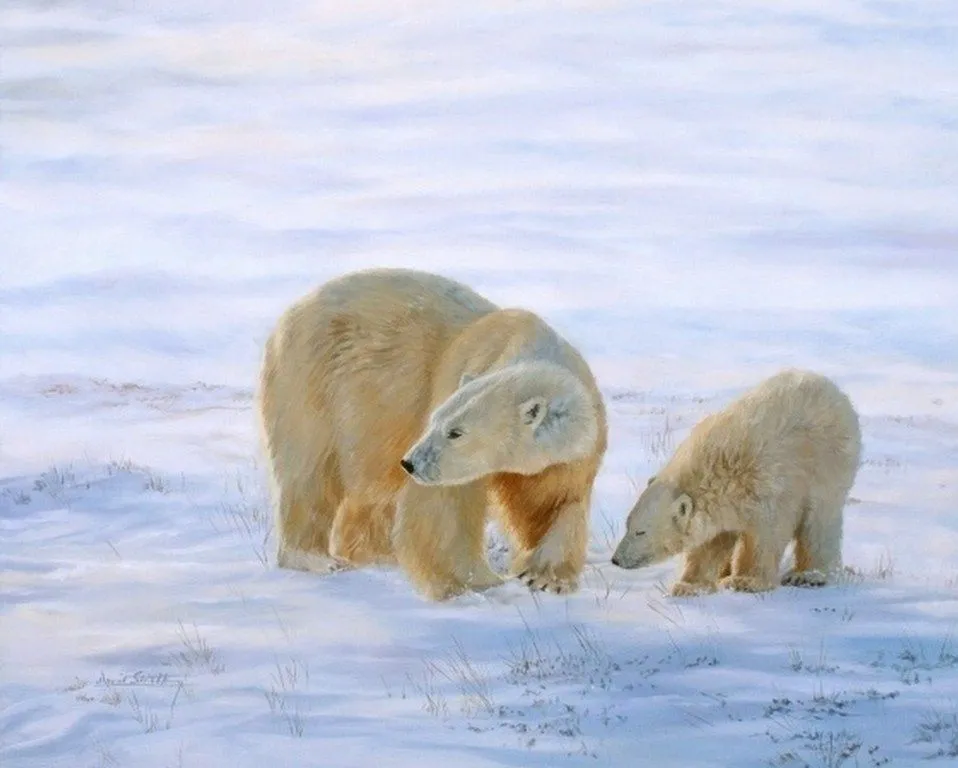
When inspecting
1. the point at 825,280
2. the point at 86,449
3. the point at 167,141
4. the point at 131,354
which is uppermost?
the point at 167,141

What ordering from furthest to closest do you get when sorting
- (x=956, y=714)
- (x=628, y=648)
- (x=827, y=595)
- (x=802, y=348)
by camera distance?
(x=802, y=348) < (x=827, y=595) < (x=628, y=648) < (x=956, y=714)

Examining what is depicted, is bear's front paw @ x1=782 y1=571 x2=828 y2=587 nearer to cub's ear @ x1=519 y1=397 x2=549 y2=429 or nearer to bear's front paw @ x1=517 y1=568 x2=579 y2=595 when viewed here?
bear's front paw @ x1=517 y1=568 x2=579 y2=595

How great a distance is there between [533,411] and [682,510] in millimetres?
922

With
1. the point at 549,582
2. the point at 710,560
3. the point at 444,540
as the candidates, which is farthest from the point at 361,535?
the point at 710,560

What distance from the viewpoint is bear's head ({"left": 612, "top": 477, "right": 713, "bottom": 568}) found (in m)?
5.73

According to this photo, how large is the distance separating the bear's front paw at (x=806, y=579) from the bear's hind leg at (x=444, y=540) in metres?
1.21

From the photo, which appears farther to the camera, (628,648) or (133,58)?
(133,58)

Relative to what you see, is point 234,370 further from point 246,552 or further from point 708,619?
point 708,619

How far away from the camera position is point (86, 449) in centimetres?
600

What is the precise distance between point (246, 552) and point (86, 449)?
84 cm

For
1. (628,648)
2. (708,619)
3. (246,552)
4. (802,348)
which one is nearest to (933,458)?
(802,348)

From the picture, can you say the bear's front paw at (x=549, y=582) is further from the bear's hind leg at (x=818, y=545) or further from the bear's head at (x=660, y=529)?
the bear's hind leg at (x=818, y=545)

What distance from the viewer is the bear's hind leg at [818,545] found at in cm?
561
